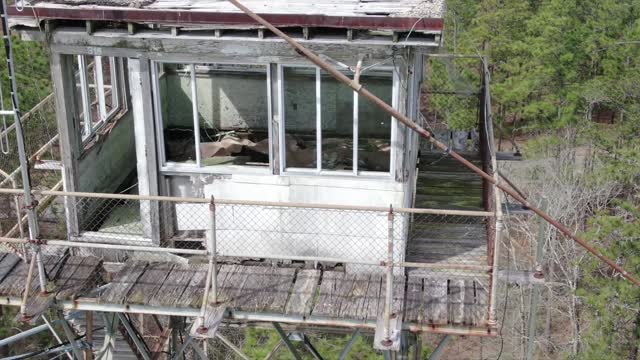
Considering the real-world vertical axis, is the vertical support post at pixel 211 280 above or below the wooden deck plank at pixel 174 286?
above

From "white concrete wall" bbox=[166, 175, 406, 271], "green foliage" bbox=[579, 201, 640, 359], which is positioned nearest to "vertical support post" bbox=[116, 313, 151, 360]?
"white concrete wall" bbox=[166, 175, 406, 271]

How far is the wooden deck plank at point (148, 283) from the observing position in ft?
31.6

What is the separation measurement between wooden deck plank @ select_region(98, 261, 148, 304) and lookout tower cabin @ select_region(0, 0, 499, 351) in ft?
0.09

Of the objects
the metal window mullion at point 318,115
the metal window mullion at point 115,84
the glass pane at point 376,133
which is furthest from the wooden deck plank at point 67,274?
the glass pane at point 376,133

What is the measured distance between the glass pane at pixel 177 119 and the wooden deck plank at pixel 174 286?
163 centimetres

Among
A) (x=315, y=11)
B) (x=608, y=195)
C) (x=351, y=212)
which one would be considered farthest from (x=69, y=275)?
(x=608, y=195)

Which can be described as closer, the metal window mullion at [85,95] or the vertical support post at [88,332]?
the vertical support post at [88,332]

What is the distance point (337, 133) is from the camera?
416 inches

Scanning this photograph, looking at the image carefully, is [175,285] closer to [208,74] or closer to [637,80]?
[208,74]

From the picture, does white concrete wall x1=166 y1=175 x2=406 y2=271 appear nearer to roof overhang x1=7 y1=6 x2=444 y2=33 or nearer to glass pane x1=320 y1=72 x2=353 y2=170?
glass pane x1=320 y1=72 x2=353 y2=170

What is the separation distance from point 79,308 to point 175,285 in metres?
1.25

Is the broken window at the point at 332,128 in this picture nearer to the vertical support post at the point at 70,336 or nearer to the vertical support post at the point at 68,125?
the vertical support post at the point at 68,125

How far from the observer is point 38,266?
969cm

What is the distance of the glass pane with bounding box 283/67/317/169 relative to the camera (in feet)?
34.1
